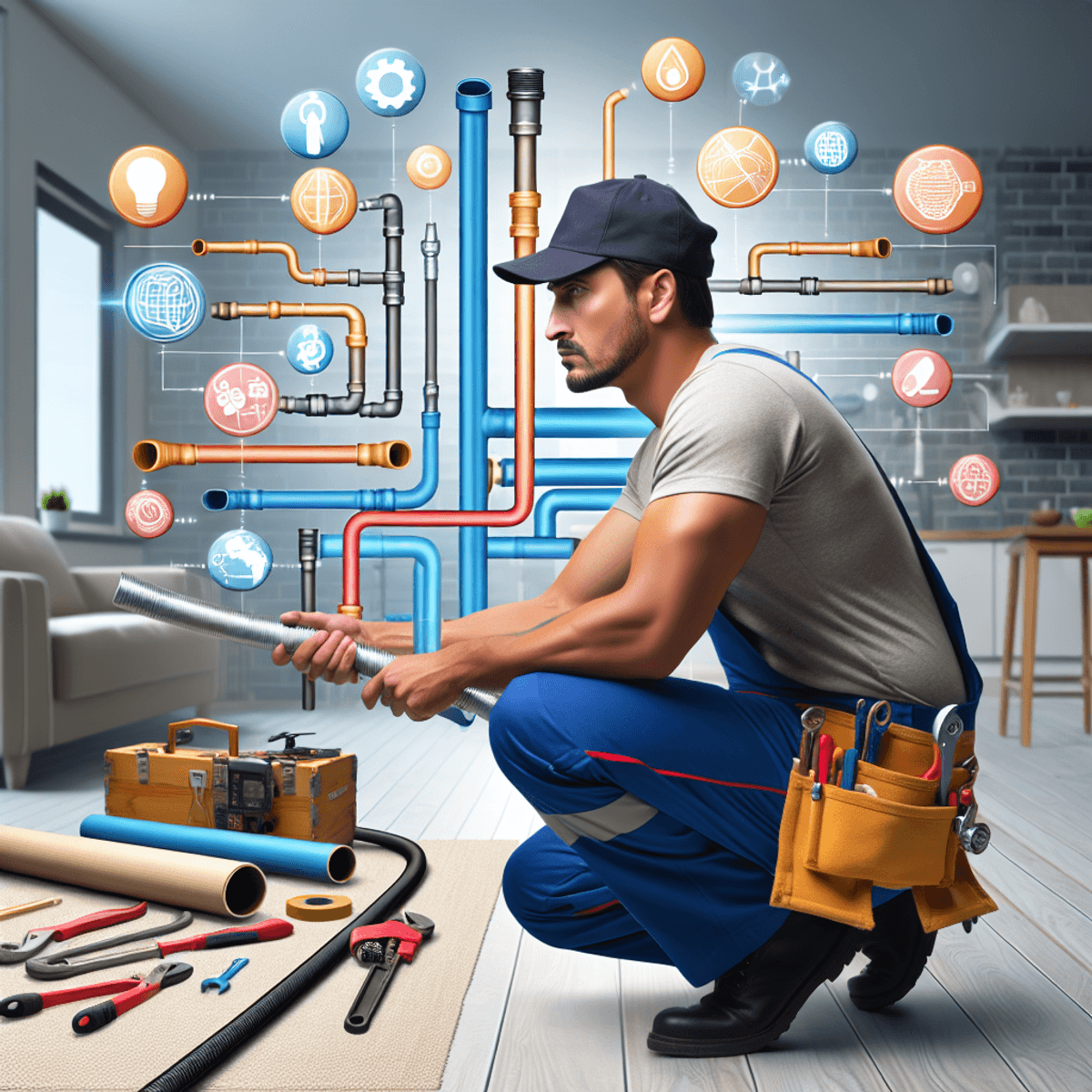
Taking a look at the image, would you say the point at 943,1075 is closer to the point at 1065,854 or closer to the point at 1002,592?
the point at 1065,854

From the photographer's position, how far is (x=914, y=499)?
419 centimetres

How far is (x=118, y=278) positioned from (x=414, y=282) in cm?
88

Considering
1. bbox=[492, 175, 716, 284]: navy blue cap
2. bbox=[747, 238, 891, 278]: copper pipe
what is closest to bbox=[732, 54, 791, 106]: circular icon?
bbox=[747, 238, 891, 278]: copper pipe

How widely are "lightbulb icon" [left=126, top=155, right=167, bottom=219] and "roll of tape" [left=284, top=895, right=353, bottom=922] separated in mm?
2053

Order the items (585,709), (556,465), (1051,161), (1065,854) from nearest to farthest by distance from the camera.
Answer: (585,709) → (1065,854) → (556,465) → (1051,161)

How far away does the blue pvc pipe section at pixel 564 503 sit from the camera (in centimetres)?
293

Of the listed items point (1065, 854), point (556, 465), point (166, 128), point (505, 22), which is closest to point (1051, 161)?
point (505, 22)

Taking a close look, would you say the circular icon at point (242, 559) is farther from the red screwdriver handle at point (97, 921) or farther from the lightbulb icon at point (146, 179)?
the red screwdriver handle at point (97, 921)

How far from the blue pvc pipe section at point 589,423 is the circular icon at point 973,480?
3.08 ft

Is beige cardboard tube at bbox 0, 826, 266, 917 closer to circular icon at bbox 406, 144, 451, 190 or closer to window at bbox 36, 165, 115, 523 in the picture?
window at bbox 36, 165, 115, 523

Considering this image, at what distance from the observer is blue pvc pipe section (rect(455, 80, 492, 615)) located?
286 cm

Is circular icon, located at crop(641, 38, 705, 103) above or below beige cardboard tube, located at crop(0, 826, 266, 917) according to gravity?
above

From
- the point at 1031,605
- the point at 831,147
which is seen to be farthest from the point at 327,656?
the point at 1031,605

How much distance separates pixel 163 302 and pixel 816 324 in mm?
1868
